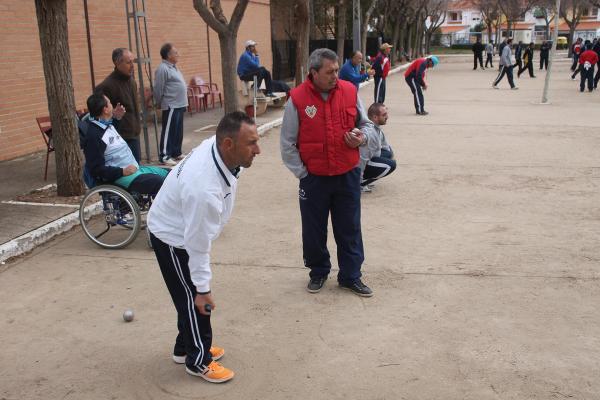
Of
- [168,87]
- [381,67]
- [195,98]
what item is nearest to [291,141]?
[168,87]

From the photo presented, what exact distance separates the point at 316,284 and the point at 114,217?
2.17 metres

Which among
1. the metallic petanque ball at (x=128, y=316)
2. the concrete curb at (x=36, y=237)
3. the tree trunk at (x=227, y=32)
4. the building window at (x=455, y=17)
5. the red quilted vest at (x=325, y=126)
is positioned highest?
the building window at (x=455, y=17)

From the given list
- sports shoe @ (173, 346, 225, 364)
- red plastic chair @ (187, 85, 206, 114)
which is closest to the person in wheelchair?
sports shoe @ (173, 346, 225, 364)

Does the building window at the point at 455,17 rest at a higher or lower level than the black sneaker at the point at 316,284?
higher

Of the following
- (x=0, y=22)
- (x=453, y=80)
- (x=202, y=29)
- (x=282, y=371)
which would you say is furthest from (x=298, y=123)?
(x=453, y=80)

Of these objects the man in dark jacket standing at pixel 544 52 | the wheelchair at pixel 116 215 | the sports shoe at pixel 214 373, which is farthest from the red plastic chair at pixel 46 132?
the man in dark jacket standing at pixel 544 52

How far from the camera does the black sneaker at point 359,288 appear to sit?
466 cm

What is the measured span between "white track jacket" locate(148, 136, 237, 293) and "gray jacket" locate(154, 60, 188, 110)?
19.6 feet

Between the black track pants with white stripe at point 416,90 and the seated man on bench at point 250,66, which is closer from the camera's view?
the black track pants with white stripe at point 416,90

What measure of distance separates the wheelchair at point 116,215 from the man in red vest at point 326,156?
1.81 metres

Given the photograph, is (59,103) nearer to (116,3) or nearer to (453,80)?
(116,3)

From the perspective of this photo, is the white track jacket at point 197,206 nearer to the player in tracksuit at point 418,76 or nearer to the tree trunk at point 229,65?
the tree trunk at point 229,65

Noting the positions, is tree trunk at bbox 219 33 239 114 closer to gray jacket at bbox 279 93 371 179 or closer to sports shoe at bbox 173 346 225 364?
gray jacket at bbox 279 93 371 179

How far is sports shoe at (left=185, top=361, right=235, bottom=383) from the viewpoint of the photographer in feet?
11.5
